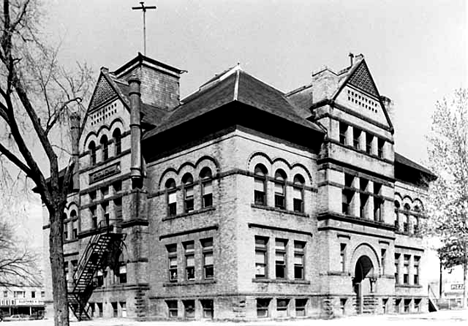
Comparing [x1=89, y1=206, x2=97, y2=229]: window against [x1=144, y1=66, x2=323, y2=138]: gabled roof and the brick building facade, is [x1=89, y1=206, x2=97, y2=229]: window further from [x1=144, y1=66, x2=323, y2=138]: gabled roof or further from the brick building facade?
[x1=144, y1=66, x2=323, y2=138]: gabled roof

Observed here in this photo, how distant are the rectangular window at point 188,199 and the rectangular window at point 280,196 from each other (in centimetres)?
448

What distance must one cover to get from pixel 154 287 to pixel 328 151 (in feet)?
39.8

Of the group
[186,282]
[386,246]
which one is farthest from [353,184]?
[186,282]

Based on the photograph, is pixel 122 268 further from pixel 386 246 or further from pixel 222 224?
pixel 386 246

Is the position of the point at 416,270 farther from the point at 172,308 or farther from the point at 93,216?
the point at 93,216

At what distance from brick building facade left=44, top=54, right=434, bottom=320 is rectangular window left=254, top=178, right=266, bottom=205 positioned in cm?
6

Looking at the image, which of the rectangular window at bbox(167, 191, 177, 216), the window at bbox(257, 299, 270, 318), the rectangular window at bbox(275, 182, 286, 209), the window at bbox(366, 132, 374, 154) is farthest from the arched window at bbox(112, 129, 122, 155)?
the window at bbox(366, 132, 374, 154)

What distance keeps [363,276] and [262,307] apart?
8.82 meters

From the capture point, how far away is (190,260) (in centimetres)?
2773

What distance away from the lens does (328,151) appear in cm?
2923

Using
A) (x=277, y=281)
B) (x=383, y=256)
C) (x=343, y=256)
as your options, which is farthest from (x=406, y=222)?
(x=277, y=281)

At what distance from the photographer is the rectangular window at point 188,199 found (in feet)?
92.6

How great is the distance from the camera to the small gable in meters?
34.0

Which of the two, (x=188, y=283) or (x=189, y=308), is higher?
(x=188, y=283)
